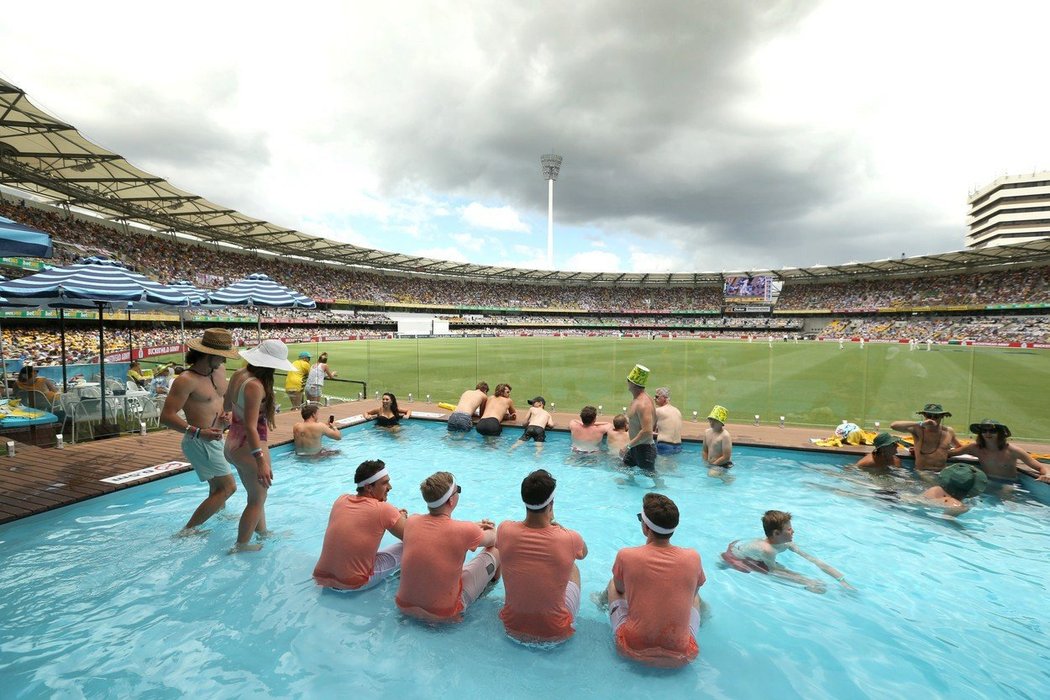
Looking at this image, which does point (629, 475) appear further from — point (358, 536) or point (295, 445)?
point (295, 445)

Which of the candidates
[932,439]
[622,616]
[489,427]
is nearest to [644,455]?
[489,427]

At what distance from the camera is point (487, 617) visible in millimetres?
3643

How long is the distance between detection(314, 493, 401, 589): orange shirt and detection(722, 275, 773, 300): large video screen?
69.0m

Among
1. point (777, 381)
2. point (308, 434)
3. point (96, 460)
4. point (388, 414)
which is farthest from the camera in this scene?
point (777, 381)

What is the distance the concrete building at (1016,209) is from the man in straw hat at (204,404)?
447 feet

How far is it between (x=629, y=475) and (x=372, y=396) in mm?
10344

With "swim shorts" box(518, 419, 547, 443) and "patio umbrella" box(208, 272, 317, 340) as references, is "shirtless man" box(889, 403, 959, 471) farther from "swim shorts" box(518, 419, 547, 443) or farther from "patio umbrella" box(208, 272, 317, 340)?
"patio umbrella" box(208, 272, 317, 340)

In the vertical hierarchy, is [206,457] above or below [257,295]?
below

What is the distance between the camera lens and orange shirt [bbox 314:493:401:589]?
3703mm

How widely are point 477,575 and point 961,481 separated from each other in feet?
22.1

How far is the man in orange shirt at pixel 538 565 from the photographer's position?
3055 millimetres

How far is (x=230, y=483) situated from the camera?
4816 mm

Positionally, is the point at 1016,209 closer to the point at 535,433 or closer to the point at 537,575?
the point at 535,433

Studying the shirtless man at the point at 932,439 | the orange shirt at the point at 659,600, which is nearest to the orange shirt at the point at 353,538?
the orange shirt at the point at 659,600
